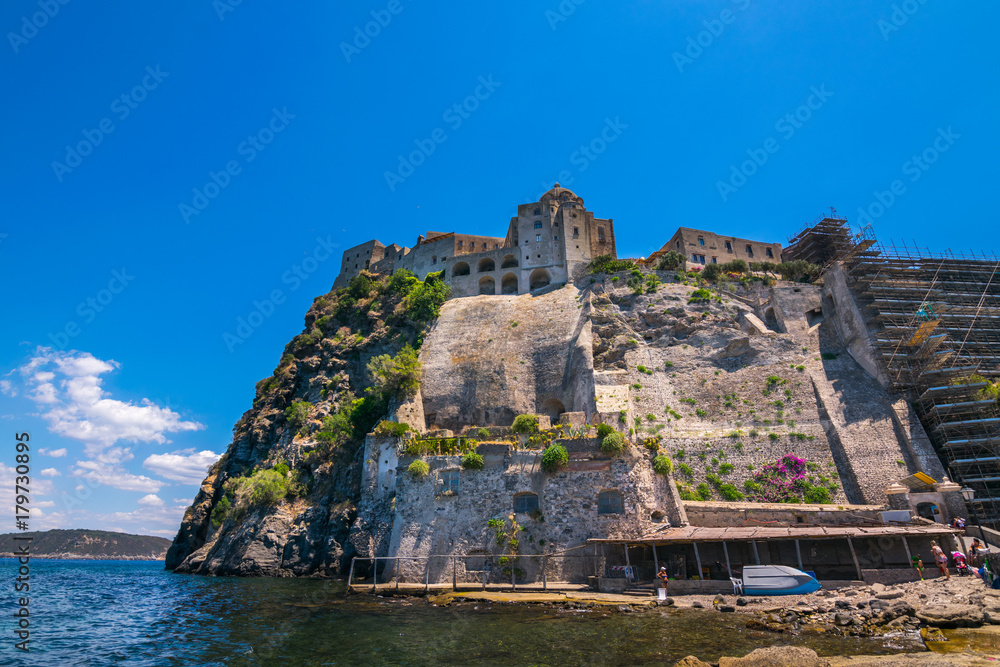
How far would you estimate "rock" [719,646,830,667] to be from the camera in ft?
38.3

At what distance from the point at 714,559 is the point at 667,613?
7.36 metres

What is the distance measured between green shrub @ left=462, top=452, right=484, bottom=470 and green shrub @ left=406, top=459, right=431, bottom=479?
7.35 feet

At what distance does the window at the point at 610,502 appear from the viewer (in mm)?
26547

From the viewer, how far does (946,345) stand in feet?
119

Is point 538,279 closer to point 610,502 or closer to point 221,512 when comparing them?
point 610,502

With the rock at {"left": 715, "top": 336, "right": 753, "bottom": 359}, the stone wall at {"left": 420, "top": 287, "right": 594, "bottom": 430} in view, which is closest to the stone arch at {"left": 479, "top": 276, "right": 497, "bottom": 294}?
the stone wall at {"left": 420, "top": 287, "right": 594, "bottom": 430}

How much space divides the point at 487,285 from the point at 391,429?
25.2 meters

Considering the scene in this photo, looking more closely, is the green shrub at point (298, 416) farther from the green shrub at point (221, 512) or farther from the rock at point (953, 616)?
the rock at point (953, 616)

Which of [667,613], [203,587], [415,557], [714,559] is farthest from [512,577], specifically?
[203,587]

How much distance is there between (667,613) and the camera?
1950 centimetres

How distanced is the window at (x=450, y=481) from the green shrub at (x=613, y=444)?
331 inches

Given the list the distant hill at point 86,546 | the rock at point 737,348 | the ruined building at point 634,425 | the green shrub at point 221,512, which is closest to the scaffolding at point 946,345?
the ruined building at point 634,425

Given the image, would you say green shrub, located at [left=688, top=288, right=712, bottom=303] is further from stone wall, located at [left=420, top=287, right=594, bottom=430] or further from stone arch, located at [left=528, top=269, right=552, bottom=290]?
stone arch, located at [left=528, top=269, right=552, bottom=290]

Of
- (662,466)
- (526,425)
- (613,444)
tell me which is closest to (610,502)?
(613,444)
